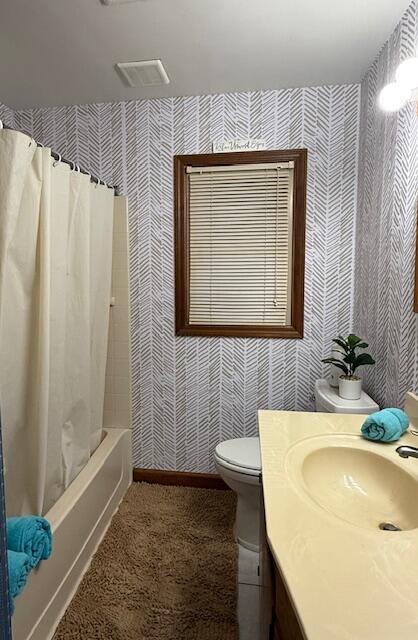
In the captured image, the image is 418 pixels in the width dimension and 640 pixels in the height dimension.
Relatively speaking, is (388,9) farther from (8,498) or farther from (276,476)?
(8,498)

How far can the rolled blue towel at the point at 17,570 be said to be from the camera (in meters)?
1.01

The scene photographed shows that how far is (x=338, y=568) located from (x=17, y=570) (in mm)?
914

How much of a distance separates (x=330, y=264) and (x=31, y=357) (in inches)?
62.6

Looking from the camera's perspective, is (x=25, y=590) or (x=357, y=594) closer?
(x=357, y=594)

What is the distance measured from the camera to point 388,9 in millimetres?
1401

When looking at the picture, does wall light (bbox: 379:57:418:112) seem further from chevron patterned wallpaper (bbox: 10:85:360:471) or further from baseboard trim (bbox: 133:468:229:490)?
baseboard trim (bbox: 133:468:229:490)

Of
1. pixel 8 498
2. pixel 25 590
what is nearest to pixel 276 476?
pixel 25 590

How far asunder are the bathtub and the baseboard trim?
178 millimetres

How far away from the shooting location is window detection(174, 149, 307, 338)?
80.4 inches

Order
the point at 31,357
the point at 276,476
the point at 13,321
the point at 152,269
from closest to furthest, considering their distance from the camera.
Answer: the point at 276,476
the point at 13,321
the point at 31,357
the point at 152,269

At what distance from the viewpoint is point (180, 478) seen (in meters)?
2.27

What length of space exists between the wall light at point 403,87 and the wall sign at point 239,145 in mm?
708

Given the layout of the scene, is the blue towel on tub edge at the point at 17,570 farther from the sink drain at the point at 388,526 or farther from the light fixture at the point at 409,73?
the light fixture at the point at 409,73

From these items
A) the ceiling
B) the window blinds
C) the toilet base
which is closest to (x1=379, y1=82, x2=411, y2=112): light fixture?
the ceiling
